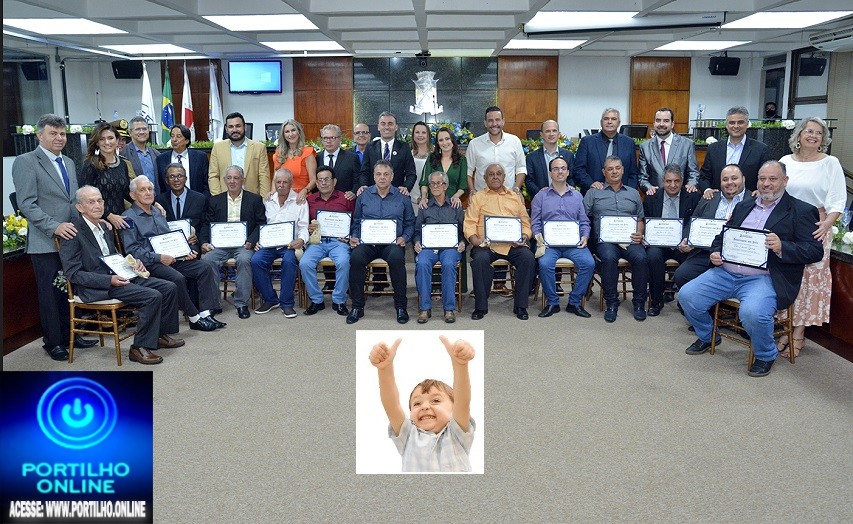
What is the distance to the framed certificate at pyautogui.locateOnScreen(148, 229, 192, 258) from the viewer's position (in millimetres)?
5609

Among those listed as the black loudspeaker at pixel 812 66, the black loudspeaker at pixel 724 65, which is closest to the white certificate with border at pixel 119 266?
the black loudspeaker at pixel 812 66

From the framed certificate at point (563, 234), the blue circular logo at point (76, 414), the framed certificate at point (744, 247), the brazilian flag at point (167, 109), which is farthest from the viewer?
the brazilian flag at point (167, 109)

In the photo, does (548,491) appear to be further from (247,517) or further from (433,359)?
(433,359)

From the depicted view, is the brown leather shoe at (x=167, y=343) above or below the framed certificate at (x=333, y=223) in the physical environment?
below

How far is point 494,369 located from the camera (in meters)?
4.75

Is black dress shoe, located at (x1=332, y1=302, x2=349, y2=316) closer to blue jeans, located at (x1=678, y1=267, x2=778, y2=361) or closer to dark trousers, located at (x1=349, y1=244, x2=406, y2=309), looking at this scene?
dark trousers, located at (x1=349, y1=244, x2=406, y2=309)

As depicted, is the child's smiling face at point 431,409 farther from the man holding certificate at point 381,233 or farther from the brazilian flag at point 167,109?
the brazilian flag at point 167,109

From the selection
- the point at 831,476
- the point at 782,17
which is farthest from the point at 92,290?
the point at 782,17

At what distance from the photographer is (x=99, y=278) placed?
486 centimetres

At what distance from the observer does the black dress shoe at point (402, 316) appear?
19.6ft

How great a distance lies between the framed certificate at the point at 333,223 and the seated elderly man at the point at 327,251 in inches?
1.1

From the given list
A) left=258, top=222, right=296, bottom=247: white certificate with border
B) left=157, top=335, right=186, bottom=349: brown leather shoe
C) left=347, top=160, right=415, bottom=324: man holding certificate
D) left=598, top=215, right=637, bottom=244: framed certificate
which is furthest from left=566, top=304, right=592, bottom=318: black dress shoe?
left=157, top=335, right=186, bottom=349: brown leather shoe

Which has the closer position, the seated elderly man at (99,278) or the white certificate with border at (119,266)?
the seated elderly man at (99,278)

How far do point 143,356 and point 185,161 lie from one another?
2.50m
